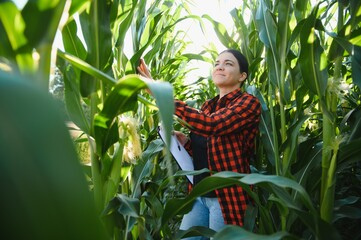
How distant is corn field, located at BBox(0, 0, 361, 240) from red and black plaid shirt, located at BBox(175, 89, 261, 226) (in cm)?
7

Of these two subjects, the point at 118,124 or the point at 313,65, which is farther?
the point at 313,65

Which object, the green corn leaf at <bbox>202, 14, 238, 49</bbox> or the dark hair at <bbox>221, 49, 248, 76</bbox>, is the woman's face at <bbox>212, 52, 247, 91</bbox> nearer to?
the dark hair at <bbox>221, 49, 248, 76</bbox>

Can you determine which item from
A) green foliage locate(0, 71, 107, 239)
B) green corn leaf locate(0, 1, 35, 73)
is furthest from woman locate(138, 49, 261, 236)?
green foliage locate(0, 71, 107, 239)

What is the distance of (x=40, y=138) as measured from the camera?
0.45ft

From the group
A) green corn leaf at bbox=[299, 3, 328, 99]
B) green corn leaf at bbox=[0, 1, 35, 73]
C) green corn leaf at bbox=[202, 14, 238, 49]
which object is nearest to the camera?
green corn leaf at bbox=[0, 1, 35, 73]

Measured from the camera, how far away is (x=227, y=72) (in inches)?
46.7

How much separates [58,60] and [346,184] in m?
1.36

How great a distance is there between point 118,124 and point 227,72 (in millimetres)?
520

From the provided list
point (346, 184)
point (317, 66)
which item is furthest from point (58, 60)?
point (346, 184)

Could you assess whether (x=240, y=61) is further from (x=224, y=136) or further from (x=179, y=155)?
(x=179, y=155)

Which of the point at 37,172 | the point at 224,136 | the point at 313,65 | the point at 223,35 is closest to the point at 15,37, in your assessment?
the point at 37,172

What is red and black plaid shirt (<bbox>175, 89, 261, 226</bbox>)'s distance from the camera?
1.05 metres

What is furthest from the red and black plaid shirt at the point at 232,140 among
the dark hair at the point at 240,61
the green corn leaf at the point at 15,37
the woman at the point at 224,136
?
the green corn leaf at the point at 15,37

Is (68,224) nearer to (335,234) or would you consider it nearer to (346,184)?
(335,234)
